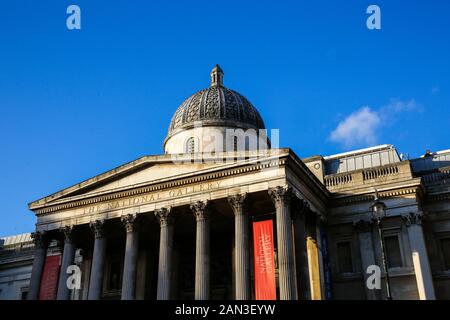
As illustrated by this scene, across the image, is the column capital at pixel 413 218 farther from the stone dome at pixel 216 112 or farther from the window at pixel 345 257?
the stone dome at pixel 216 112

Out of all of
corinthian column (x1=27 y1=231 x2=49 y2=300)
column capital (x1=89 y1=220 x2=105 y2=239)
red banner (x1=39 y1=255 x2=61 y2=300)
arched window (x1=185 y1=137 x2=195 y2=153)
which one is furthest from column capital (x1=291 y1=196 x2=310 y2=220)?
corinthian column (x1=27 y1=231 x2=49 y2=300)

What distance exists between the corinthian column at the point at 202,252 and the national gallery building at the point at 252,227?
0.05 meters

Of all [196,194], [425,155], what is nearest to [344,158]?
[425,155]

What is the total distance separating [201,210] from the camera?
26812 mm

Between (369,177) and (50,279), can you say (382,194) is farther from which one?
(50,279)

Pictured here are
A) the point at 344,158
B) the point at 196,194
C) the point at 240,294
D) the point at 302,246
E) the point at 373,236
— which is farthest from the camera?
the point at 344,158

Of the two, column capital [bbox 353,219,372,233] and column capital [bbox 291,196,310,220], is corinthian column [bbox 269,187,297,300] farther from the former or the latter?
column capital [bbox 353,219,372,233]

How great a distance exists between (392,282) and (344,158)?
9.92 m

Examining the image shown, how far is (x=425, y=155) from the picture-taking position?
112 ft

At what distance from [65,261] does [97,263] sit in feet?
8.30

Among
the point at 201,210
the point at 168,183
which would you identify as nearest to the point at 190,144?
the point at 168,183
